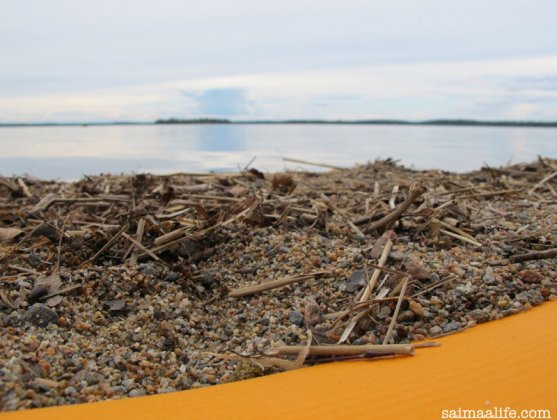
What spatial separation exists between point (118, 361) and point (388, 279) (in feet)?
5.46

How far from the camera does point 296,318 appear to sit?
10.2ft

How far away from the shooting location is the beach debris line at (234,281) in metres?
2.67

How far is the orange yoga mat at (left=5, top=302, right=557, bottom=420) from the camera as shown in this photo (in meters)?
2.16

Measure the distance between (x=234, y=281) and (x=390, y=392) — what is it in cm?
167

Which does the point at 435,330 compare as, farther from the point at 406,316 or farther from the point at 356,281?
the point at 356,281

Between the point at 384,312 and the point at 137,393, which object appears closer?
the point at 137,393

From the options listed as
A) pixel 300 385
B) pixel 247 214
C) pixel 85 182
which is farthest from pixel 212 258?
pixel 85 182

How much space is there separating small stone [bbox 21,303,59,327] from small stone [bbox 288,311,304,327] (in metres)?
1.30

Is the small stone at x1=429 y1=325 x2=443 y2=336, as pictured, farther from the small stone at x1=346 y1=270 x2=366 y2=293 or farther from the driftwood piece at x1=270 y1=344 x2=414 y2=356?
the small stone at x1=346 y1=270 x2=366 y2=293

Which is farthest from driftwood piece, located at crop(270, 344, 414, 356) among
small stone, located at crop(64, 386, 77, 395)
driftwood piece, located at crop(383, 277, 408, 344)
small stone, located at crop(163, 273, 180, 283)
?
small stone, located at crop(163, 273, 180, 283)

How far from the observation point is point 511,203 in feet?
18.9

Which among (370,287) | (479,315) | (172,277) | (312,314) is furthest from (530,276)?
(172,277)

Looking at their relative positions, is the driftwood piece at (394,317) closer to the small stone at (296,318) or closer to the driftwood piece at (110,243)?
the small stone at (296,318)

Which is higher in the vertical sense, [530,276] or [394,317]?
[530,276]
